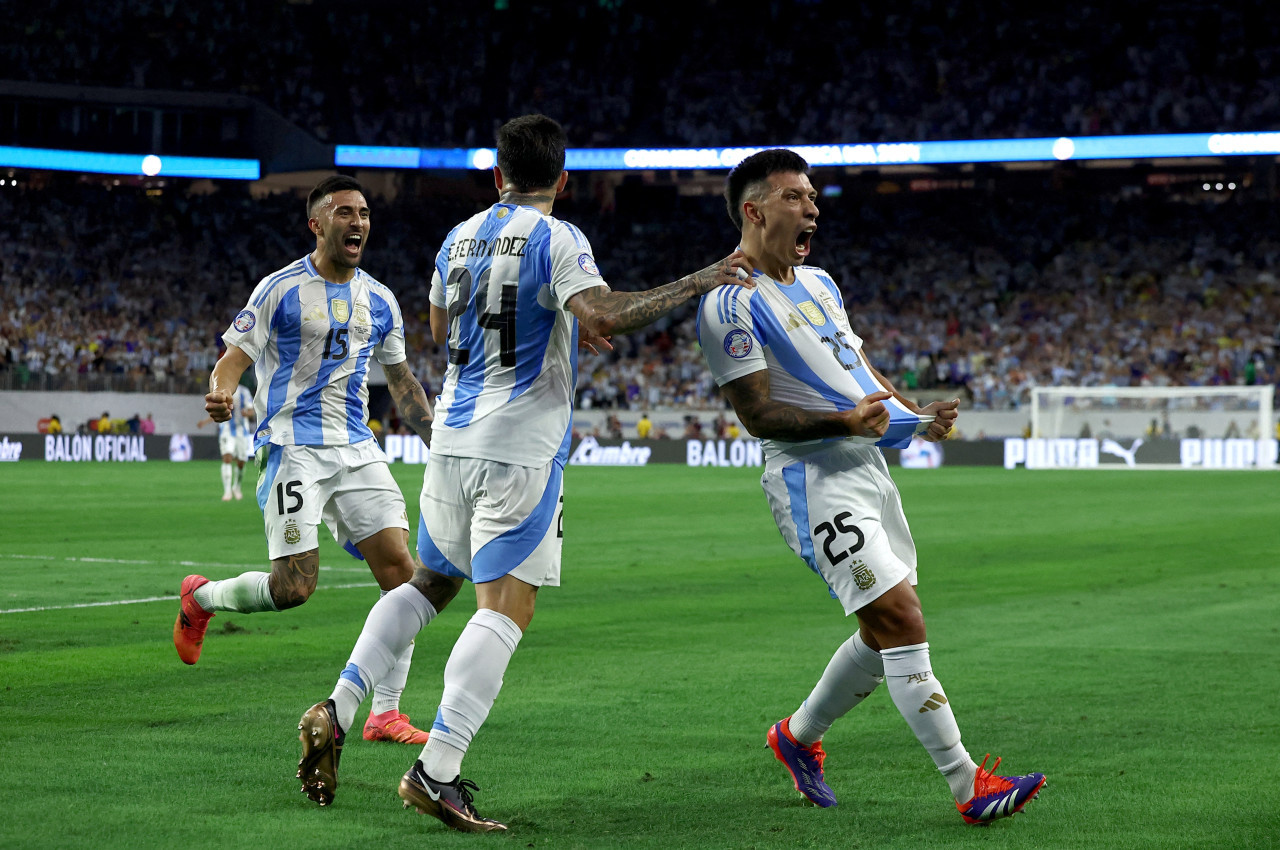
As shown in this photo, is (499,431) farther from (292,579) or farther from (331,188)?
(331,188)

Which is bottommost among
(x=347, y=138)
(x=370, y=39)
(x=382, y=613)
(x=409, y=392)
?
(x=382, y=613)

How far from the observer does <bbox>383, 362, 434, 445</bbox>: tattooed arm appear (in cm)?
650

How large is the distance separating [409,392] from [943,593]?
6578 millimetres

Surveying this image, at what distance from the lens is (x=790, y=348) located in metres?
5.20

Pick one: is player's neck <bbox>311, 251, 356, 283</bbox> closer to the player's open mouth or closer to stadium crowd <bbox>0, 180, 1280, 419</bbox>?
the player's open mouth

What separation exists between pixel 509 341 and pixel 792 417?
106cm

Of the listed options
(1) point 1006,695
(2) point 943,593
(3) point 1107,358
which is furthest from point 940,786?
(3) point 1107,358

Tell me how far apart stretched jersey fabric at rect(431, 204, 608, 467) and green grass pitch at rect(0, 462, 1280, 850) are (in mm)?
1343

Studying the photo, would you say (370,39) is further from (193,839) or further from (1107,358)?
(193,839)

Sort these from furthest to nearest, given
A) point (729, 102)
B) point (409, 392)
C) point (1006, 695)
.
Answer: point (729, 102) → point (1006, 695) → point (409, 392)

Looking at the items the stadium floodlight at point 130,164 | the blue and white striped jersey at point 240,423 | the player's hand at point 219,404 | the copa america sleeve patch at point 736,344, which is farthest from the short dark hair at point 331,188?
the stadium floodlight at point 130,164

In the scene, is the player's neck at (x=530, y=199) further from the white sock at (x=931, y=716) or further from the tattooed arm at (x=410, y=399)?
the white sock at (x=931, y=716)

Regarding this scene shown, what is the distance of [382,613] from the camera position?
18.0 ft

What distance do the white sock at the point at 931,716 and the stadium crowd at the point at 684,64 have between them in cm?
4384
